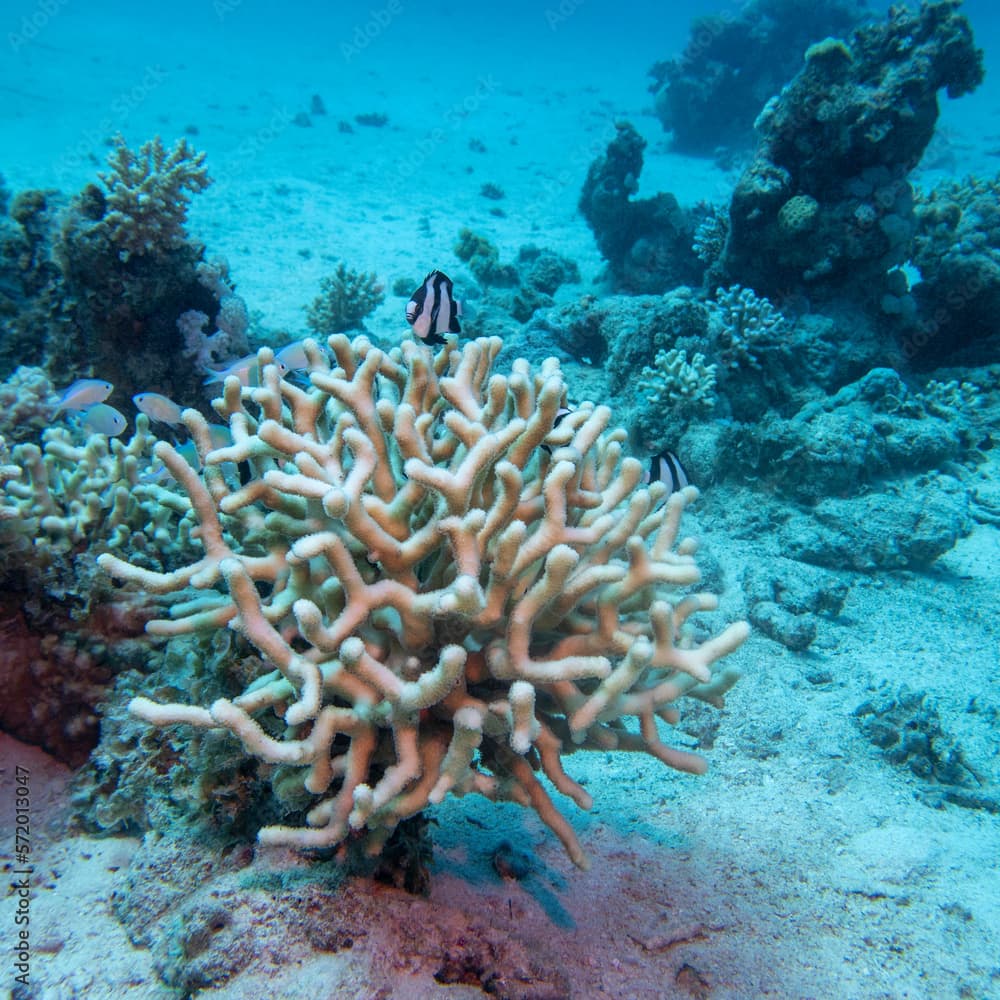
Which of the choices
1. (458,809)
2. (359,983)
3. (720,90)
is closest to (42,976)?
(359,983)

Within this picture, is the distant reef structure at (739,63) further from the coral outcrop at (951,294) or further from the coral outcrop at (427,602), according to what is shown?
the coral outcrop at (427,602)

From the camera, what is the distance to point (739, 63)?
83.3 feet

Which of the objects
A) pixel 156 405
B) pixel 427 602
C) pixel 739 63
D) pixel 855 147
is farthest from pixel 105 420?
pixel 739 63

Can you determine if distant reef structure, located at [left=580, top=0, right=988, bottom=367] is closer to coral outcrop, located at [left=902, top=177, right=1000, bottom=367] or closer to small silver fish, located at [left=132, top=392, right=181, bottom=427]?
coral outcrop, located at [left=902, top=177, right=1000, bottom=367]

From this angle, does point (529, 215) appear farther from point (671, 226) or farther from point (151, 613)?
point (151, 613)

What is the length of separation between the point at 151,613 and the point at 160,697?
0.63 meters

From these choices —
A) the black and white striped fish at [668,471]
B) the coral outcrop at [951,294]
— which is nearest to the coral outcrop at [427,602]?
the black and white striped fish at [668,471]

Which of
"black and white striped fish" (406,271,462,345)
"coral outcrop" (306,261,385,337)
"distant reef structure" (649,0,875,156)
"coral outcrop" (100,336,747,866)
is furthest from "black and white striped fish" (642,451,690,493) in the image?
"distant reef structure" (649,0,875,156)

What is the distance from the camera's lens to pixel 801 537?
625cm

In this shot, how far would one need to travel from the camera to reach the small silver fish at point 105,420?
15.3ft

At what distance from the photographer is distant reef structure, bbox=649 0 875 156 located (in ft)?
81.6

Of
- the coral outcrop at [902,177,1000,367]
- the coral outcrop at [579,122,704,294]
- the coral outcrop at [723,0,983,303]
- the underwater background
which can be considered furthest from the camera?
the coral outcrop at [579,122,704,294]

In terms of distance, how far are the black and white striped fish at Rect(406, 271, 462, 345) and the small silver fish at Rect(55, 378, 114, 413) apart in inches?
111

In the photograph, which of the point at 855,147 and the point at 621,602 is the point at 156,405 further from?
the point at 855,147
